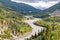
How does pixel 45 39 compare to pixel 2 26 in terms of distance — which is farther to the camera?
pixel 2 26

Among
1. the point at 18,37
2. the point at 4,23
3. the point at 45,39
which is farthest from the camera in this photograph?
the point at 4,23

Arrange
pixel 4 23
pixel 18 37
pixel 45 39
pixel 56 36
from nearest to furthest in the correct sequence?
1. pixel 45 39
2. pixel 56 36
3. pixel 18 37
4. pixel 4 23

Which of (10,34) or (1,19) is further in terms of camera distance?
(1,19)

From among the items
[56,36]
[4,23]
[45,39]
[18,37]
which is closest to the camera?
[45,39]

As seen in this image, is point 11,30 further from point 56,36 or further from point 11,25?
point 56,36

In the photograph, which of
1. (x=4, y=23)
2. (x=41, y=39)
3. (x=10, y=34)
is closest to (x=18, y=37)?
(x=10, y=34)

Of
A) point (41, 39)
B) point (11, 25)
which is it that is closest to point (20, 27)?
point (11, 25)

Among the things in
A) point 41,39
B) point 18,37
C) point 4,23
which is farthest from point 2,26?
point 41,39

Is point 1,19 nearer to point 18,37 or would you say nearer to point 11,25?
point 11,25

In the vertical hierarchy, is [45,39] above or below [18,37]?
above
